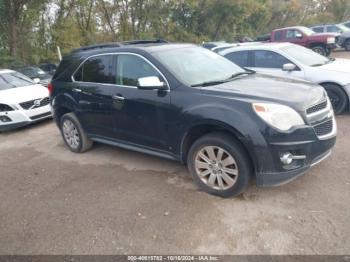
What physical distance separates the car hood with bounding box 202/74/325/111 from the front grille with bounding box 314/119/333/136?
0.26 m

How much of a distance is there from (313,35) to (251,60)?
1015cm

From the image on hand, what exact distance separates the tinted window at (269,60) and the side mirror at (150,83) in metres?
3.99

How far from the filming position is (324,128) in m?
3.77

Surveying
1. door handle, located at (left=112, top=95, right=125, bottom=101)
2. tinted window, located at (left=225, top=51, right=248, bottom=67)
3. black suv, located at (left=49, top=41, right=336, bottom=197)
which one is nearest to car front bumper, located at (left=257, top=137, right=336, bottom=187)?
black suv, located at (left=49, top=41, right=336, bottom=197)

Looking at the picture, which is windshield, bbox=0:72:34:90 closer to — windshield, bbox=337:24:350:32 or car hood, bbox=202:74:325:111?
car hood, bbox=202:74:325:111

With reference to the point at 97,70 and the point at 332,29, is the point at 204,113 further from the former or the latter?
the point at 332,29

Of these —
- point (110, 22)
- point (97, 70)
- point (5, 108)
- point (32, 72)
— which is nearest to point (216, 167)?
point (97, 70)

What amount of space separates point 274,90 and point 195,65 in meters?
1.14

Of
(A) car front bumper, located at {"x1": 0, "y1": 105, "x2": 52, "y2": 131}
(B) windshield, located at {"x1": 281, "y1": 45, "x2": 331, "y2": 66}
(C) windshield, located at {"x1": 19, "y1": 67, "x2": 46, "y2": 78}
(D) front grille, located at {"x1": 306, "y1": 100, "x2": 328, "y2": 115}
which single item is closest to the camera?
(D) front grille, located at {"x1": 306, "y1": 100, "x2": 328, "y2": 115}

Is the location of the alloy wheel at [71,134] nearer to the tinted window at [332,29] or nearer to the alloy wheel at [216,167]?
the alloy wheel at [216,167]

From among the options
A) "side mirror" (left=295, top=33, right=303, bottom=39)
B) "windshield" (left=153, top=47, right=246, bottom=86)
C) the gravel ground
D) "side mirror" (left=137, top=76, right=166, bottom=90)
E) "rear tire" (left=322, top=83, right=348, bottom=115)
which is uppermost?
"side mirror" (left=295, top=33, right=303, bottom=39)

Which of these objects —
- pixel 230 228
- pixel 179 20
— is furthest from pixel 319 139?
pixel 179 20

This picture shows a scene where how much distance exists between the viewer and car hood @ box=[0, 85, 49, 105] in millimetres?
7559

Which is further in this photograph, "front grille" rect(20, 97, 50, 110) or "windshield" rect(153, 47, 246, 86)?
"front grille" rect(20, 97, 50, 110)
